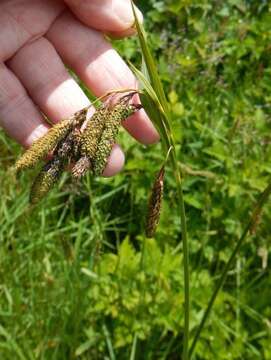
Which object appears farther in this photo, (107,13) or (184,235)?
(107,13)

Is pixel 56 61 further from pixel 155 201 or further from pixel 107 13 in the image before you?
pixel 155 201

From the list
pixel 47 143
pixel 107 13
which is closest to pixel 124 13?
pixel 107 13

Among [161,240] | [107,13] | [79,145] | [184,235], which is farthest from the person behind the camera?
[161,240]

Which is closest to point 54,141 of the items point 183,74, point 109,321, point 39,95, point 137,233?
point 39,95

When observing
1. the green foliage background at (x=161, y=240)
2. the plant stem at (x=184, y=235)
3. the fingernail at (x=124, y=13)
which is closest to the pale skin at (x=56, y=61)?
the fingernail at (x=124, y=13)

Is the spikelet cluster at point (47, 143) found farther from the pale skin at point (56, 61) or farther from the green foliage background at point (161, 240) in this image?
the green foliage background at point (161, 240)

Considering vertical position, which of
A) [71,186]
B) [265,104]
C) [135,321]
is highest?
[71,186]

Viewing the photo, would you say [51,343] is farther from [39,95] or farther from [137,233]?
[39,95]
